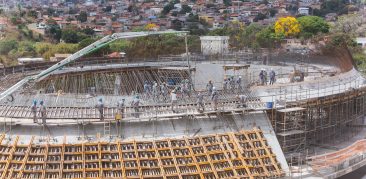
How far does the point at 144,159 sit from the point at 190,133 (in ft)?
7.14

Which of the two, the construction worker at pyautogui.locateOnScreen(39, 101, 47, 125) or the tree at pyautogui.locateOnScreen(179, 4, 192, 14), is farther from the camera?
the tree at pyautogui.locateOnScreen(179, 4, 192, 14)

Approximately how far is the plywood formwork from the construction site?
0.03 m

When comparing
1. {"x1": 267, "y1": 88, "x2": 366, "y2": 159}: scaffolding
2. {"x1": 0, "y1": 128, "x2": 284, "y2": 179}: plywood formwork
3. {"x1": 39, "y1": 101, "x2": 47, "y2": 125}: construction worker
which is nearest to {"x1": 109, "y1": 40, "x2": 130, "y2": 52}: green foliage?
{"x1": 267, "y1": 88, "x2": 366, "y2": 159}: scaffolding

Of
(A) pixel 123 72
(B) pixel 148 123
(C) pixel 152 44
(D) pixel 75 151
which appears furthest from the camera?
(C) pixel 152 44

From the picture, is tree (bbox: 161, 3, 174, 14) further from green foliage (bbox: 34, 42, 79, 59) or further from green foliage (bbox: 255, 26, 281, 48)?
green foliage (bbox: 34, 42, 79, 59)

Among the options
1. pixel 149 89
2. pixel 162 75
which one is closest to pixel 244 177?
pixel 149 89

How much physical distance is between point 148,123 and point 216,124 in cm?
251

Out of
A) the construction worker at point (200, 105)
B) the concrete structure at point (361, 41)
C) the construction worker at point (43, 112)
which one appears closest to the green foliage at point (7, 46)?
the concrete structure at point (361, 41)

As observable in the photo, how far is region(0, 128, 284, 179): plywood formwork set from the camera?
52.7 feet

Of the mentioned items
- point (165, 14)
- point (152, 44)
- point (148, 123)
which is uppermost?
point (148, 123)

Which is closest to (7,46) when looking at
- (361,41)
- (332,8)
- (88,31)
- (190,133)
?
(88,31)

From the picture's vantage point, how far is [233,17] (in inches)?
4028

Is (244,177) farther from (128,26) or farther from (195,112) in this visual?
(128,26)

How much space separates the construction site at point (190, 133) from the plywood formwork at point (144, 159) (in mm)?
32
